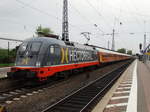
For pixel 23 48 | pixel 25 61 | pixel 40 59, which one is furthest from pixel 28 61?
pixel 23 48

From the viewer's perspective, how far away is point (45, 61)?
10.4 metres

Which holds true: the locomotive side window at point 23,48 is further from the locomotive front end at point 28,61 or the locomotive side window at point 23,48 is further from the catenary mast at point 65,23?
the catenary mast at point 65,23

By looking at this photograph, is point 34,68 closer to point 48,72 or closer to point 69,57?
point 48,72

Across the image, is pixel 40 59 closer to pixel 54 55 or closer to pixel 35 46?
pixel 35 46

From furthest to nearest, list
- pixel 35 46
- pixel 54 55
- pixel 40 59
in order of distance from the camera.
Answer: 1. pixel 54 55
2. pixel 35 46
3. pixel 40 59

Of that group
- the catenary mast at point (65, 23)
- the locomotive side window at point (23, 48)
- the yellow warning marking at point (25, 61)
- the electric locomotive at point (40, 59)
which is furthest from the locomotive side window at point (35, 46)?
the catenary mast at point (65, 23)

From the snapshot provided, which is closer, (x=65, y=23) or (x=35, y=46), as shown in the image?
(x=35, y=46)

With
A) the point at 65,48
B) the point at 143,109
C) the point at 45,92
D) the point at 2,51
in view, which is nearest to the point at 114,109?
the point at 143,109

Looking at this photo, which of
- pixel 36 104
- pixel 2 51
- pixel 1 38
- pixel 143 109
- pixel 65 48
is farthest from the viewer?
pixel 2 51

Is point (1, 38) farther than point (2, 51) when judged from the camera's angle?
No

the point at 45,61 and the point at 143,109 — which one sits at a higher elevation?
the point at 45,61

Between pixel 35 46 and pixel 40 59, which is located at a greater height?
pixel 35 46

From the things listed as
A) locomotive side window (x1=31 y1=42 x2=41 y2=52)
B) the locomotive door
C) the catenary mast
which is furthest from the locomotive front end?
the catenary mast

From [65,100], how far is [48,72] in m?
3.21
